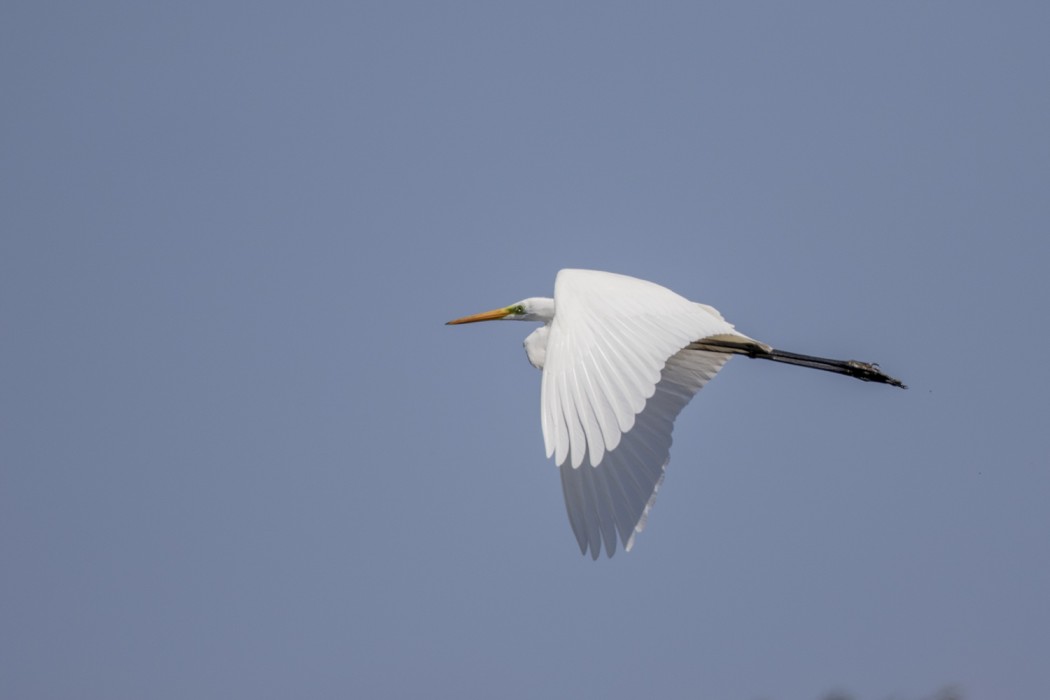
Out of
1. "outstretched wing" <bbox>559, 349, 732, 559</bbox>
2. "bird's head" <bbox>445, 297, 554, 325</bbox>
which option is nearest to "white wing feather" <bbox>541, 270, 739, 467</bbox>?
"outstretched wing" <bbox>559, 349, 732, 559</bbox>

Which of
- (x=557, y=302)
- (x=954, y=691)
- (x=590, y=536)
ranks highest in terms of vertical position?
(x=557, y=302)

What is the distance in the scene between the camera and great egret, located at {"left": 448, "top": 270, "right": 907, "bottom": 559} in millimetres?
7566

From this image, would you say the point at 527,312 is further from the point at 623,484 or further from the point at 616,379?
the point at 616,379

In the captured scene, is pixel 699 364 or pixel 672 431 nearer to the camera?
pixel 672 431

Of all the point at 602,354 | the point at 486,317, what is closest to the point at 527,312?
the point at 486,317

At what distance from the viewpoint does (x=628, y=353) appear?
797 centimetres

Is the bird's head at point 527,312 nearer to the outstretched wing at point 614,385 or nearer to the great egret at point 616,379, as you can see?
the great egret at point 616,379

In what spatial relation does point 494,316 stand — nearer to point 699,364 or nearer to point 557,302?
point 699,364

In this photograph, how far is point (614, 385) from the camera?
303 inches

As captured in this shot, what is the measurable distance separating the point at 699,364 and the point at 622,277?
4.94 feet

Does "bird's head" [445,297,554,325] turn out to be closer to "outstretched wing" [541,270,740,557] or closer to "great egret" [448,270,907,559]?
"great egret" [448,270,907,559]

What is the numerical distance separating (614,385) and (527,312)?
442 cm

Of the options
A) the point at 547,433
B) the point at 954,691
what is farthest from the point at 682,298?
the point at 954,691

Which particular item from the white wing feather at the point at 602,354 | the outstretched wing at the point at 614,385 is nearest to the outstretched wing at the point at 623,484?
the outstretched wing at the point at 614,385
